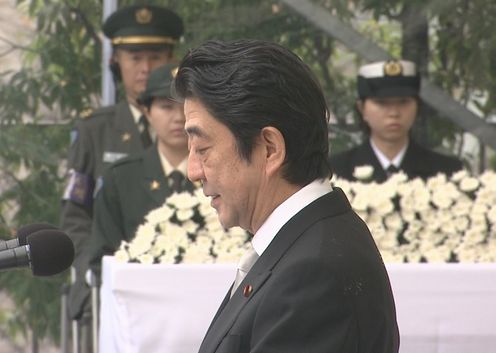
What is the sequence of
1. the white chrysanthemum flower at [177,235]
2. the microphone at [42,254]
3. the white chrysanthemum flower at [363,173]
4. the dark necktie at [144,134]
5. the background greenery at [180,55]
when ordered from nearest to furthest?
the microphone at [42,254]
the white chrysanthemum flower at [177,235]
the white chrysanthemum flower at [363,173]
the dark necktie at [144,134]
the background greenery at [180,55]

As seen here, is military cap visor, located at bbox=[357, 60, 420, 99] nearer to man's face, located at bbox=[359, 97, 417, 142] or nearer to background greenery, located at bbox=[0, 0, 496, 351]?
man's face, located at bbox=[359, 97, 417, 142]

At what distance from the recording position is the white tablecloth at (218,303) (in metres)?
3.89

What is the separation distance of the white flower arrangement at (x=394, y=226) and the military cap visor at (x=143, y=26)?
138 cm

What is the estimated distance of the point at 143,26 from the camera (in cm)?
573

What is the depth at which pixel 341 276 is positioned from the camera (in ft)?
7.30

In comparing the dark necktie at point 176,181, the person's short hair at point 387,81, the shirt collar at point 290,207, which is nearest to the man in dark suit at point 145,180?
the dark necktie at point 176,181

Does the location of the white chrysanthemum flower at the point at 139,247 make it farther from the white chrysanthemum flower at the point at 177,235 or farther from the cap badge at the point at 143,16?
the cap badge at the point at 143,16

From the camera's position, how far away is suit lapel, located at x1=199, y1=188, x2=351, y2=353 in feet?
7.73

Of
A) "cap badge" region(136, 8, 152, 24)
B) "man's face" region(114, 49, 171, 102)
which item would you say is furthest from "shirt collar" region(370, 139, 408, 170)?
"cap badge" region(136, 8, 152, 24)

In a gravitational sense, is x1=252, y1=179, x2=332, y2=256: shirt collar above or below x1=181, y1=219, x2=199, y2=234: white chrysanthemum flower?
above

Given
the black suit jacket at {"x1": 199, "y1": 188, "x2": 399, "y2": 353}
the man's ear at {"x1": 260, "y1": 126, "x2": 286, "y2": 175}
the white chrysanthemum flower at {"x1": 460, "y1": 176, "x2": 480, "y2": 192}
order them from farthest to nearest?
the white chrysanthemum flower at {"x1": 460, "y1": 176, "x2": 480, "y2": 192}, the man's ear at {"x1": 260, "y1": 126, "x2": 286, "y2": 175}, the black suit jacket at {"x1": 199, "y1": 188, "x2": 399, "y2": 353}

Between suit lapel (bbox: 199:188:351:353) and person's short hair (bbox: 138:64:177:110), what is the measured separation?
2634 millimetres

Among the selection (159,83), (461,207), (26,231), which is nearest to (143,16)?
(159,83)

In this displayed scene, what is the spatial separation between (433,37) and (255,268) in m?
3.97
